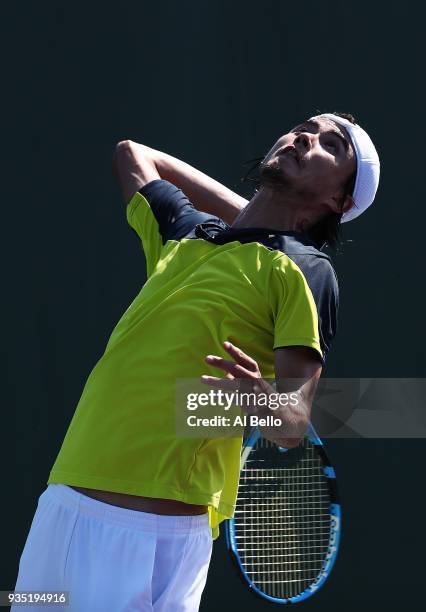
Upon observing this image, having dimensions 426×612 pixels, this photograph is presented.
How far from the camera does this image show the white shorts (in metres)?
2.01

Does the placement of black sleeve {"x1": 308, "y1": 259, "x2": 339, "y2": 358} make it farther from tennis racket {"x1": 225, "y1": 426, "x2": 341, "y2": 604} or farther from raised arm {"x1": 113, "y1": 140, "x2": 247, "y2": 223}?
tennis racket {"x1": 225, "y1": 426, "x2": 341, "y2": 604}

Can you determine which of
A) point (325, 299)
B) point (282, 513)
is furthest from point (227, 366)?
point (282, 513)

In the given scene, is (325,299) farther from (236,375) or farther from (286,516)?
(286,516)

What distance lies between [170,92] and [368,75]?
81 cm

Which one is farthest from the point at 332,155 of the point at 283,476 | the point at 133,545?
the point at 283,476

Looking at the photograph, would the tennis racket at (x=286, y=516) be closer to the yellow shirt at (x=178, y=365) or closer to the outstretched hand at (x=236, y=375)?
the yellow shirt at (x=178, y=365)

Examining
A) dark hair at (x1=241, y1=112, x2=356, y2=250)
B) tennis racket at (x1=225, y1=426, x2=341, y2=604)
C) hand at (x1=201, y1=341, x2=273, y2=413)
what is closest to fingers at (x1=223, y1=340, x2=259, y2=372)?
hand at (x1=201, y1=341, x2=273, y2=413)

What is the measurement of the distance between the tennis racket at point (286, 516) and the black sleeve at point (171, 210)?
3.35 ft

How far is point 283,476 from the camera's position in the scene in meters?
3.56

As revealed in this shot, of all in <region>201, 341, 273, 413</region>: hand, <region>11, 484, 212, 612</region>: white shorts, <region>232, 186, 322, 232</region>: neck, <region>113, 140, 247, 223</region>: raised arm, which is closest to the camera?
<region>201, 341, 273, 413</region>: hand

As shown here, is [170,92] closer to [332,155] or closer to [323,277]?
[332,155]

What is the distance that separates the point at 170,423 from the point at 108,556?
10.4 inches

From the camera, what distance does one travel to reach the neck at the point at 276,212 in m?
2.38

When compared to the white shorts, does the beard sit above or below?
above
